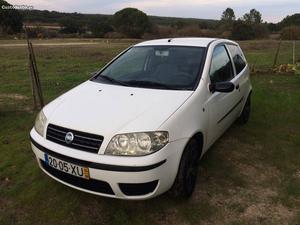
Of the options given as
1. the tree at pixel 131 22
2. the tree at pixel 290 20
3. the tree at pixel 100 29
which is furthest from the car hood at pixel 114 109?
the tree at pixel 290 20

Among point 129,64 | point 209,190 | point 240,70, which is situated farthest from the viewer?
point 240,70

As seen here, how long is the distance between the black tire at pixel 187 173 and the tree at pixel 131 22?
1614 inches

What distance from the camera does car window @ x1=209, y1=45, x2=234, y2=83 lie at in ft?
13.8

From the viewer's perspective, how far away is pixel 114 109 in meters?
3.33

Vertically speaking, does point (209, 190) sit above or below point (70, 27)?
below

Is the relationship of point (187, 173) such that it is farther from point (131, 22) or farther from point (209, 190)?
point (131, 22)

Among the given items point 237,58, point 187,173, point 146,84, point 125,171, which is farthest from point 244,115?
point 125,171

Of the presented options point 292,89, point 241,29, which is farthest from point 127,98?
point 241,29

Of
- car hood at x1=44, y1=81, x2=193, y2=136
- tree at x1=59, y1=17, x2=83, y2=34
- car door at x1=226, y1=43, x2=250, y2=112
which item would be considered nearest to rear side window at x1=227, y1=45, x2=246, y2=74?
car door at x1=226, y1=43, x2=250, y2=112

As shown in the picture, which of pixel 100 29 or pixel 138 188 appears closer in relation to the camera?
pixel 138 188

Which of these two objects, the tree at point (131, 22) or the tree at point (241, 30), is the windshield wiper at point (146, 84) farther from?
the tree at point (131, 22)

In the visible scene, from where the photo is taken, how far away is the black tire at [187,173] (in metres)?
3.30

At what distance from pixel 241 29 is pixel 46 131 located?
3851 centimetres

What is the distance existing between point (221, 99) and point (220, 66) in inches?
20.5
